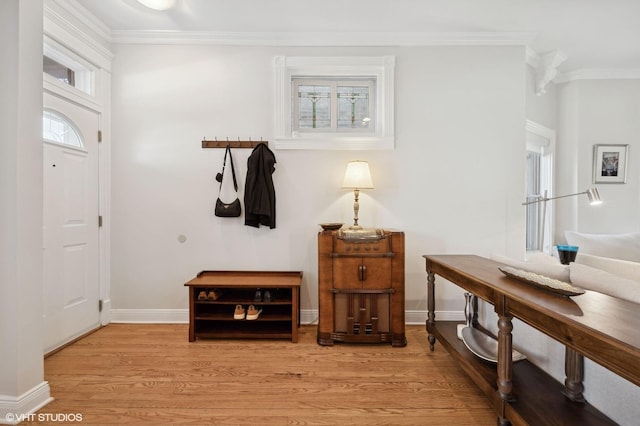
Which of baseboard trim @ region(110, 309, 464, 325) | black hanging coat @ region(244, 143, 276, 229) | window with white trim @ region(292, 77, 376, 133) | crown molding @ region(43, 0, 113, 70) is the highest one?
crown molding @ region(43, 0, 113, 70)

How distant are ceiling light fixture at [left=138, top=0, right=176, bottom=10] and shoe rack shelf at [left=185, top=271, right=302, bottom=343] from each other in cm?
231

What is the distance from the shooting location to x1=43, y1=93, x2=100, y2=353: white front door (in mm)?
2273

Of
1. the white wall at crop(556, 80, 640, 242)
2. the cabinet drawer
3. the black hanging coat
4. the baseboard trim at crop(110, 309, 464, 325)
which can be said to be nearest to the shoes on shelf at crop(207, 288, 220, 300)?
the baseboard trim at crop(110, 309, 464, 325)

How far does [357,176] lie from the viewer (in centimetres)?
261

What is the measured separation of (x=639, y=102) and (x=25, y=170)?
19.0ft

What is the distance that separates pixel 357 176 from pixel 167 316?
2302 millimetres

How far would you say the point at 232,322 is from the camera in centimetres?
266

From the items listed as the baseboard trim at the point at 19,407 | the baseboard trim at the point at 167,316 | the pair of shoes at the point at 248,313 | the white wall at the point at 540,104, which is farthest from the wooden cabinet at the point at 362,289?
the white wall at the point at 540,104

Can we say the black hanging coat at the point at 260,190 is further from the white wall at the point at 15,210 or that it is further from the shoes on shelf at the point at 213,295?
the white wall at the point at 15,210

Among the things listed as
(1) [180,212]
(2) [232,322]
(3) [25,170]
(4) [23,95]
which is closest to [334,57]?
(1) [180,212]

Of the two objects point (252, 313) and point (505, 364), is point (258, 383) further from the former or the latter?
point (505, 364)

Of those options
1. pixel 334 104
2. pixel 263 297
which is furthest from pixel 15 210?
pixel 334 104

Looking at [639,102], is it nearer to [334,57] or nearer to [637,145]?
[637,145]

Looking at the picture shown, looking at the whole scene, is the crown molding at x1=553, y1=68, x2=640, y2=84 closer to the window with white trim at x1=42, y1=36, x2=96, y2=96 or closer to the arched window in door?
the window with white trim at x1=42, y1=36, x2=96, y2=96
